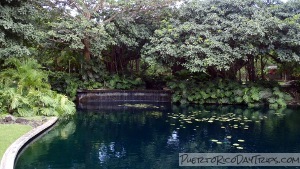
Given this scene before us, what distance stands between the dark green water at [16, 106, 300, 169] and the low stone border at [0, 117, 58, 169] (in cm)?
19

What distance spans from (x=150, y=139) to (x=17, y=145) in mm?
3083

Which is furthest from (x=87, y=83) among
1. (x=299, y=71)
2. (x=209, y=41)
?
(x=299, y=71)

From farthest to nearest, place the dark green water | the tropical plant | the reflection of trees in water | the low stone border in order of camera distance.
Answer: the tropical plant → the reflection of trees in water → the dark green water → the low stone border

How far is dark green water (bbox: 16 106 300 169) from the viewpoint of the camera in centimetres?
585

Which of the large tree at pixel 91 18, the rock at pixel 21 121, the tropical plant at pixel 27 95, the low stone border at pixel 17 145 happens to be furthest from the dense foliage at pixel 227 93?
the rock at pixel 21 121

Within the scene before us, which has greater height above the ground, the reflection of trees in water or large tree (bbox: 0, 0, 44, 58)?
large tree (bbox: 0, 0, 44, 58)

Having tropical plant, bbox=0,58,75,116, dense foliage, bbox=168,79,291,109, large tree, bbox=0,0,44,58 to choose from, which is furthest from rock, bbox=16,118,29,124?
dense foliage, bbox=168,79,291,109

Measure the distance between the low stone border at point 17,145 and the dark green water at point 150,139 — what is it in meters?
0.19

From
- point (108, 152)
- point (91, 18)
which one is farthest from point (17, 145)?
point (91, 18)

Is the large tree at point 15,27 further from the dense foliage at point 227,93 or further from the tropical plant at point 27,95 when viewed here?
the dense foliage at point 227,93

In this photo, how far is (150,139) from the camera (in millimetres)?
7719

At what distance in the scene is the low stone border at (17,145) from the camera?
4946 mm

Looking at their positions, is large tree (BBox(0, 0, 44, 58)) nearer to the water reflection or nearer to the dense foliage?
the water reflection

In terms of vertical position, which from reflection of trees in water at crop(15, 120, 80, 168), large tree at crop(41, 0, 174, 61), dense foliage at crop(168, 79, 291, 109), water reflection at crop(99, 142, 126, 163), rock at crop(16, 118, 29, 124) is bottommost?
water reflection at crop(99, 142, 126, 163)
